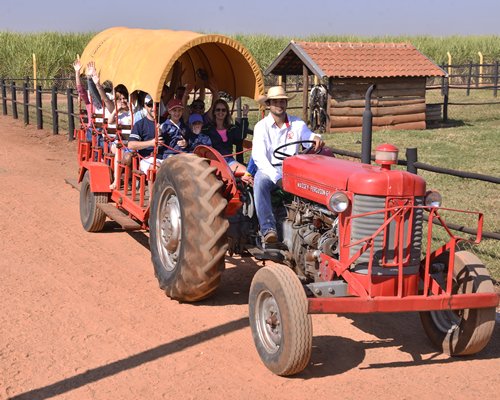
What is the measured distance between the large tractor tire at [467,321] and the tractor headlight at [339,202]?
0.95 metres

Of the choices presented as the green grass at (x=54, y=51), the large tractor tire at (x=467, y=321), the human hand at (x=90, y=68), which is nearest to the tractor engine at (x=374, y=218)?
the large tractor tire at (x=467, y=321)

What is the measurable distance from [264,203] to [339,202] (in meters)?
1.29

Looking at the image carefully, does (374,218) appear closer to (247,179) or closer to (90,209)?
(247,179)

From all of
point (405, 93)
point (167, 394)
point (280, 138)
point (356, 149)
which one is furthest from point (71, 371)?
point (405, 93)

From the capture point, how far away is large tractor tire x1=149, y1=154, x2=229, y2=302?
6191mm

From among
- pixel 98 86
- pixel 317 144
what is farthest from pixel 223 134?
pixel 98 86

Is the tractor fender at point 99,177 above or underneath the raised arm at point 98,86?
underneath

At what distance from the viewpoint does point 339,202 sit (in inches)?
211

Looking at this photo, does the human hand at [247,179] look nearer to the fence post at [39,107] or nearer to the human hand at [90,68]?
the human hand at [90,68]

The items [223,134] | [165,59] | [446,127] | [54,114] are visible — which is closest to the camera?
[165,59]

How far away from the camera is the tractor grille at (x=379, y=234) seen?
528cm

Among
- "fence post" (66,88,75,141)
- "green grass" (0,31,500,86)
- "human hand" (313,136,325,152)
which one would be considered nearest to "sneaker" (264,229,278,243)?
"human hand" (313,136,325,152)

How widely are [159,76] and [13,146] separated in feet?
36.0

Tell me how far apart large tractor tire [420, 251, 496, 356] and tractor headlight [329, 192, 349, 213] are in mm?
951
